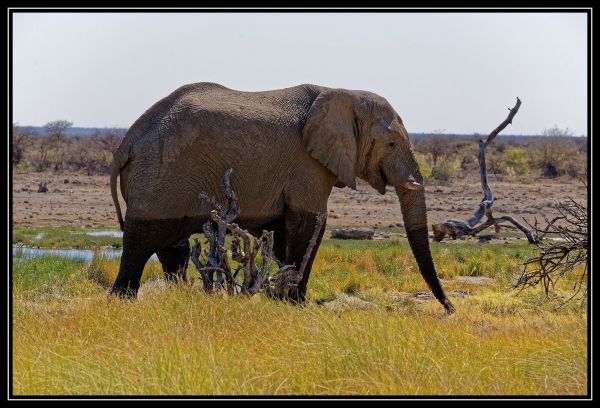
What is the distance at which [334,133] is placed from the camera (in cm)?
992

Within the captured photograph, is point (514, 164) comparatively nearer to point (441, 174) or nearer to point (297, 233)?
point (441, 174)

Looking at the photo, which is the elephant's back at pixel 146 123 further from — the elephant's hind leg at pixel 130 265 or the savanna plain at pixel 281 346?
the savanna plain at pixel 281 346

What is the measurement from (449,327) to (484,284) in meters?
5.48

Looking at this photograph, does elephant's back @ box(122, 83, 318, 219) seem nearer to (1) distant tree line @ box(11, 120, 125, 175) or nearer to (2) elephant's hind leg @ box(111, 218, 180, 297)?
(2) elephant's hind leg @ box(111, 218, 180, 297)

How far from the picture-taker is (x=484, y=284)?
13094 mm

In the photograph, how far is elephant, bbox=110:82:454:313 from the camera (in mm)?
8984

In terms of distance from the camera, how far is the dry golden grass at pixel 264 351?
611cm

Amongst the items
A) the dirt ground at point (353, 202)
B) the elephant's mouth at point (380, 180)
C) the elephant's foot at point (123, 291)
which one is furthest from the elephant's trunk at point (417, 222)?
the dirt ground at point (353, 202)

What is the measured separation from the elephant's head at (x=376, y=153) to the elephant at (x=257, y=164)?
0.03ft

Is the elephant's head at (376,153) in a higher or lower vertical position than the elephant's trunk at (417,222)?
higher

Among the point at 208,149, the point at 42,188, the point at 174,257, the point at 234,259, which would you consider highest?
the point at 208,149

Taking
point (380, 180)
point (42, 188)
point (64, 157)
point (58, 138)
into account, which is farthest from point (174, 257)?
point (58, 138)

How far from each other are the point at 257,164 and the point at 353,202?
15.8m

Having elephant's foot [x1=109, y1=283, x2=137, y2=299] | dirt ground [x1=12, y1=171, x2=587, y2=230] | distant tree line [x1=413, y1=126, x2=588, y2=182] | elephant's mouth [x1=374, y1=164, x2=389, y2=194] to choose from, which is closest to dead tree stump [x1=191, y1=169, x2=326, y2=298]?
elephant's foot [x1=109, y1=283, x2=137, y2=299]
